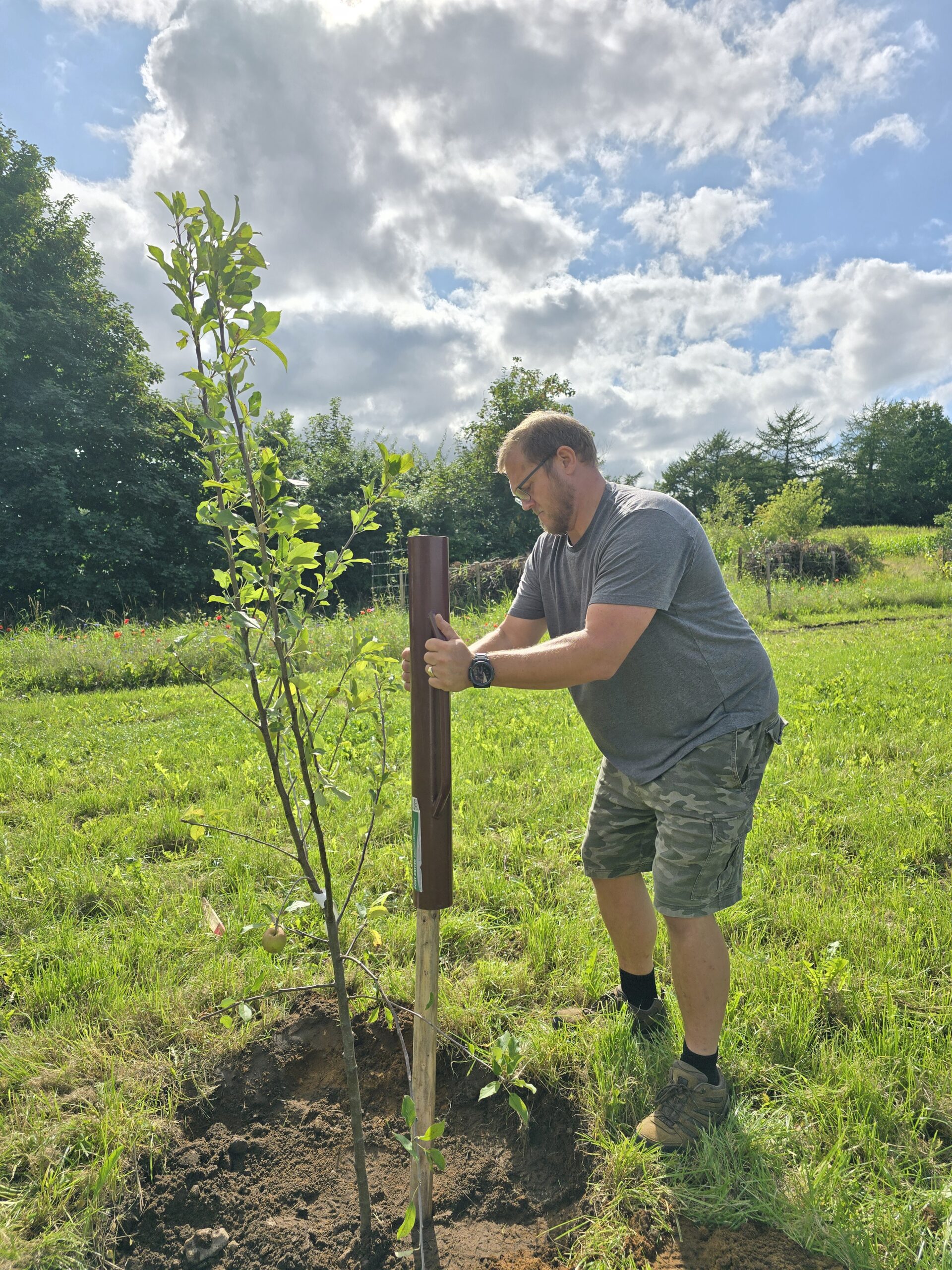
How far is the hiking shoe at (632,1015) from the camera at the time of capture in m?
2.40

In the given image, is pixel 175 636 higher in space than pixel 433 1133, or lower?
higher

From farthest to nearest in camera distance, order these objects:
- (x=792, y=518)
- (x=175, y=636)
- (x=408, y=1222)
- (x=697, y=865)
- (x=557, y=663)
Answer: (x=792, y=518)
(x=175, y=636)
(x=697, y=865)
(x=557, y=663)
(x=408, y=1222)

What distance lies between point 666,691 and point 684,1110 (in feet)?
3.85

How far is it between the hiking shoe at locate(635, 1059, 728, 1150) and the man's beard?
1.69 m

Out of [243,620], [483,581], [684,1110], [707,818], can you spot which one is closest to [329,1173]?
[684,1110]

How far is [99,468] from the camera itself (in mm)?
21266

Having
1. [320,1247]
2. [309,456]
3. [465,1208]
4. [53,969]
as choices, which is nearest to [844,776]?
[465,1208]

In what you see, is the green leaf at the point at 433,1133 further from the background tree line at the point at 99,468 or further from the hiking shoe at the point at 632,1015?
the background tree line at the point at 99,468

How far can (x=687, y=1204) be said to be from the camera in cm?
176

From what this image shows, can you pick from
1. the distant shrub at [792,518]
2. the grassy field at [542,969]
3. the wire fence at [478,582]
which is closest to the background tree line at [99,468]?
the wire fence at [478,582]

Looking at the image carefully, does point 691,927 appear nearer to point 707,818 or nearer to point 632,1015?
point 707,818

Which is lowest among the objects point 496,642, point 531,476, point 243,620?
point 496,642

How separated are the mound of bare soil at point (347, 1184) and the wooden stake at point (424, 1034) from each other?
8.2 inches

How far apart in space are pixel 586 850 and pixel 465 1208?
3.50 feet
